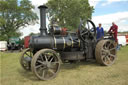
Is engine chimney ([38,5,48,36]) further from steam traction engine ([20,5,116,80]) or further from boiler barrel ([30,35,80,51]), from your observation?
boiler barrel ([30,35,80,51])

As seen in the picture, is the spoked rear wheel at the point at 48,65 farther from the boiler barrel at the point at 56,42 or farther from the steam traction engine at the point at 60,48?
the boiler barrel at the point at 56,42

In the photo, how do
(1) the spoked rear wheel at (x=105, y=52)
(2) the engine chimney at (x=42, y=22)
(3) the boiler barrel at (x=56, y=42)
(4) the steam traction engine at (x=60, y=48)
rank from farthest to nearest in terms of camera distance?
1. (1) the spoked rear wheel at (x=105, y=52)
2. (2) the engine chimney at (x=42, y=22)
3. (3) the boiler barrel at (x=56, y=42)
4. (4) the steam traction engine at (x=60, y=48)

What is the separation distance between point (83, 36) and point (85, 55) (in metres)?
0.77

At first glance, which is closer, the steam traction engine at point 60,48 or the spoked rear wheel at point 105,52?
the steam traction engine at point 60,48

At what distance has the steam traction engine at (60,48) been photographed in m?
4.58

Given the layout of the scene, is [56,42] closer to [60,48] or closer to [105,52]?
[60,48]

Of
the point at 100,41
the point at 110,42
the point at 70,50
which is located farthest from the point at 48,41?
the point at 110,42

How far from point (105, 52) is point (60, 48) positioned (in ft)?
6.34

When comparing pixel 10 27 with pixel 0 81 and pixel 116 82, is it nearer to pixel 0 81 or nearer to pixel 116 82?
pixel 0 81

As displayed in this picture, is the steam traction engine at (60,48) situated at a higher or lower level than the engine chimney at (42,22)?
lower

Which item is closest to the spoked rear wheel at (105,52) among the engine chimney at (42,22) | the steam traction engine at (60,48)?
the steam traction engine at (60,48)

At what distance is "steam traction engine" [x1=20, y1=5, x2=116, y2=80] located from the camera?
15.0 feet

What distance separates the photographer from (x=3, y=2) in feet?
94.6

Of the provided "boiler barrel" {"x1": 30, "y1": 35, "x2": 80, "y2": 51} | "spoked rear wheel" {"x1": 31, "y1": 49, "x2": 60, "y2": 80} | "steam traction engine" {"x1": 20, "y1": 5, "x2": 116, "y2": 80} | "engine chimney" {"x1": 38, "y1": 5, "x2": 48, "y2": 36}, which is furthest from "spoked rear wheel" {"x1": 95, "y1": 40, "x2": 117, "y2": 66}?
"engine chimney" {"x1": 38, "y1": 5, "x2": 48, "y2": 36}
